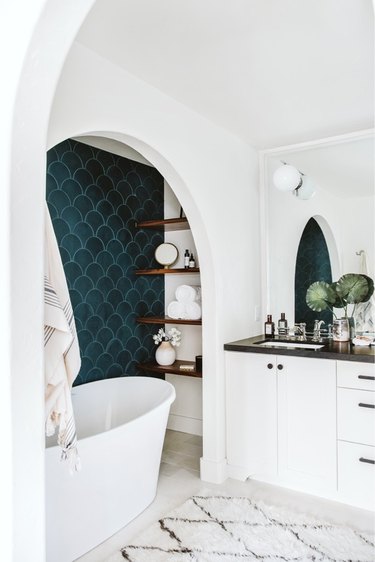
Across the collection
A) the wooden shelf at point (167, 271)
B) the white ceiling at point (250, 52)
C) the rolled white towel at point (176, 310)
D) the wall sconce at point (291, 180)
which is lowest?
the rolled white towel at point (176, 310)

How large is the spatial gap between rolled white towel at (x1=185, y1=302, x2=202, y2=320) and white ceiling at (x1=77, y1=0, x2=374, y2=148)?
1.49m

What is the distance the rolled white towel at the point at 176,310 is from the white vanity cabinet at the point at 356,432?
1.47 meters

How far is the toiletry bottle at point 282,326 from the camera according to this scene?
365cm

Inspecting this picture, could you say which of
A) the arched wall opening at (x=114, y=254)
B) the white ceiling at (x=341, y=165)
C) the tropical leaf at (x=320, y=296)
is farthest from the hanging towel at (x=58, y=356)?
the white ceiling at (x=341, y=165)

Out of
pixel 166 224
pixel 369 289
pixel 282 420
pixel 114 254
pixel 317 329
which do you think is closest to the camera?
pixel 282 420

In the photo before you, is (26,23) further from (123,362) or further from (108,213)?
(123,362)

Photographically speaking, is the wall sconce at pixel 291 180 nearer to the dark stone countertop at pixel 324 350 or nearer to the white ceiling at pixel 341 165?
the white ceiling at pixel 341 165

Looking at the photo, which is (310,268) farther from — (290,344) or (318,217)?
(290,344)

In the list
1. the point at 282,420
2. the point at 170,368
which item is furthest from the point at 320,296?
the point at 170,368

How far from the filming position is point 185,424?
13.6 feet

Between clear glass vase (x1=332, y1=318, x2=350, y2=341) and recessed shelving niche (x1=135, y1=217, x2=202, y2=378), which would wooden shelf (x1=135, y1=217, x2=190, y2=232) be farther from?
clear glass vase (x1=332, y1=318, x2=350, y2=341)

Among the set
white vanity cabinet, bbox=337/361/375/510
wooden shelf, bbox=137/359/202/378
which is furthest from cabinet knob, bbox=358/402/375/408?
wooden shelf, bbox=137/359/202/378

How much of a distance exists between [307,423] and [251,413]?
0.39 metres

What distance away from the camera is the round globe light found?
11.0 ft
